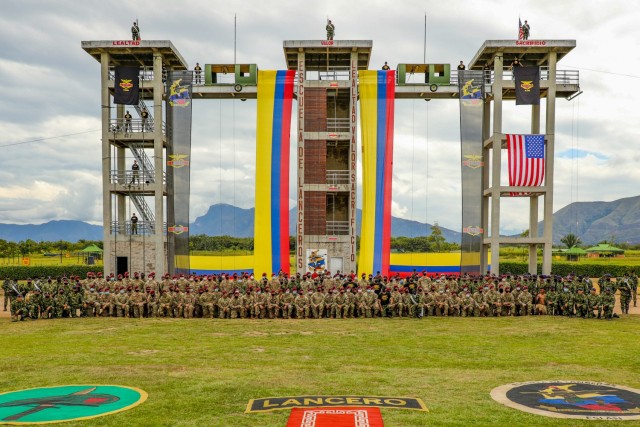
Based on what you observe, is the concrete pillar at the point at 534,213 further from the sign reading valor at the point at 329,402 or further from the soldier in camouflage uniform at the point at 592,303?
the sign reading valor at the point at 329,402

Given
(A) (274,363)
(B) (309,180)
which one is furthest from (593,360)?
(B) (309,180)

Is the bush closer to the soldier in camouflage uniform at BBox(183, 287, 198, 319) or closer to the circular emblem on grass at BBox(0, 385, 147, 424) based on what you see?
the soldier in camouflage uniform at BBox(183, 287, 198, 319)

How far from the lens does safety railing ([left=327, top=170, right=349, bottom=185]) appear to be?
131 feet

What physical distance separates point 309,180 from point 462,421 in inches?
1140

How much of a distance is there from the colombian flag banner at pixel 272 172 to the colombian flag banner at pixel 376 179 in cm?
512

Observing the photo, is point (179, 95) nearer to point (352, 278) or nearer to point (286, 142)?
point (286, 142)

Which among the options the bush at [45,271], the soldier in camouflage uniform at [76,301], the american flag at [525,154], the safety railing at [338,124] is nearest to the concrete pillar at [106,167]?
the bush at [45,271]

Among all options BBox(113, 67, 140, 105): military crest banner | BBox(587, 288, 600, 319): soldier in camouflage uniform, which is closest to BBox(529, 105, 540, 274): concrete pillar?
BBox(587, 288, 600, 319): soldier in camouflage uniform

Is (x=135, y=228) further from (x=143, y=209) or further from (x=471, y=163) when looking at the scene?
(x=471, y=163)

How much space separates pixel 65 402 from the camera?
1204 cm

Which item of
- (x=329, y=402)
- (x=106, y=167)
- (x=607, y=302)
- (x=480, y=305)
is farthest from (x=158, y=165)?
(x=329, y=402)

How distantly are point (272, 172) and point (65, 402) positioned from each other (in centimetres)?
Answer: 2710

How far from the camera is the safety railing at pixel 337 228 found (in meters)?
40.1

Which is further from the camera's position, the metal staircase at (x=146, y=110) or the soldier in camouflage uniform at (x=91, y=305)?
the metal staircase at (x=146, y=110)
